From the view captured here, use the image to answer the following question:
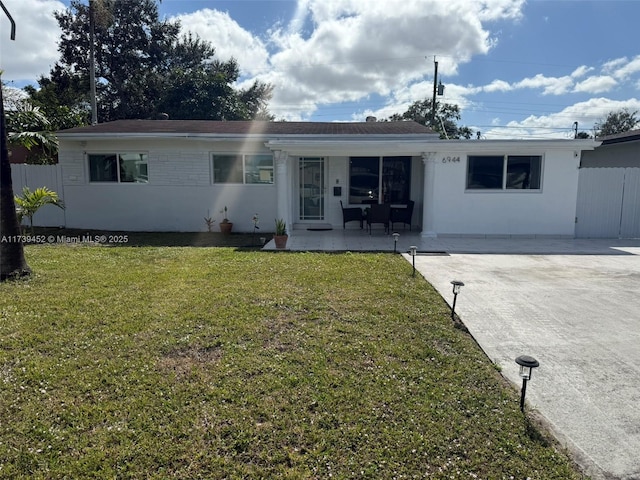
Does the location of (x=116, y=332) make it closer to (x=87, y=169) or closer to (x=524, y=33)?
(x=87, y=169)

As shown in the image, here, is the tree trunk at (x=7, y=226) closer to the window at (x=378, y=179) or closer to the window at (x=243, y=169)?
the window at (x=243, y=169)

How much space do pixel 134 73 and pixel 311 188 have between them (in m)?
20.1

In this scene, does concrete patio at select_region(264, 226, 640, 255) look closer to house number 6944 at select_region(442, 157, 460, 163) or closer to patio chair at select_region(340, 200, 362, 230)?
patio chair at select_region(340, 200, 362, 230)

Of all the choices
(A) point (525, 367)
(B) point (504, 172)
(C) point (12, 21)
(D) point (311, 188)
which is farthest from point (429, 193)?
(C) point (12, 21)

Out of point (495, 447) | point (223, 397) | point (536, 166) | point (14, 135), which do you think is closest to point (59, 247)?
point (14, 135)

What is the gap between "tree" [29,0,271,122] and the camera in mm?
23656

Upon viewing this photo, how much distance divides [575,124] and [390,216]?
37712 millimetres

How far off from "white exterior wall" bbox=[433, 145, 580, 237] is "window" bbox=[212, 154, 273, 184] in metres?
4.82

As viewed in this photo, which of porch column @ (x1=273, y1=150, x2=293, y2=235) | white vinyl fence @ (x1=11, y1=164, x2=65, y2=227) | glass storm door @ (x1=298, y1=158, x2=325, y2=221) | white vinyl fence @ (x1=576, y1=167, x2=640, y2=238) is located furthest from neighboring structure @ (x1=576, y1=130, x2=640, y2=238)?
white vinyl fence @ (x1=11, y1=164, x2=65, y2=227)

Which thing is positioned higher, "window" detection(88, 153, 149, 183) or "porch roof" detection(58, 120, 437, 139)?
"porch roof" detection(58, 120, 437, 139)

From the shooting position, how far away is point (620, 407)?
291cm

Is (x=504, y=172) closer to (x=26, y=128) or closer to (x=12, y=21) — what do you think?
(x=12, y=21)

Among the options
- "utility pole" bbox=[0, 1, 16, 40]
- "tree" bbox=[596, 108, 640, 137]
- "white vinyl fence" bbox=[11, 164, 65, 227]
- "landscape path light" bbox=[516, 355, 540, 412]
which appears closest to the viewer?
"landscape path light" bbox=[516, 355, 540, 412]

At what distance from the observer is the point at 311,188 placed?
12.4 m
